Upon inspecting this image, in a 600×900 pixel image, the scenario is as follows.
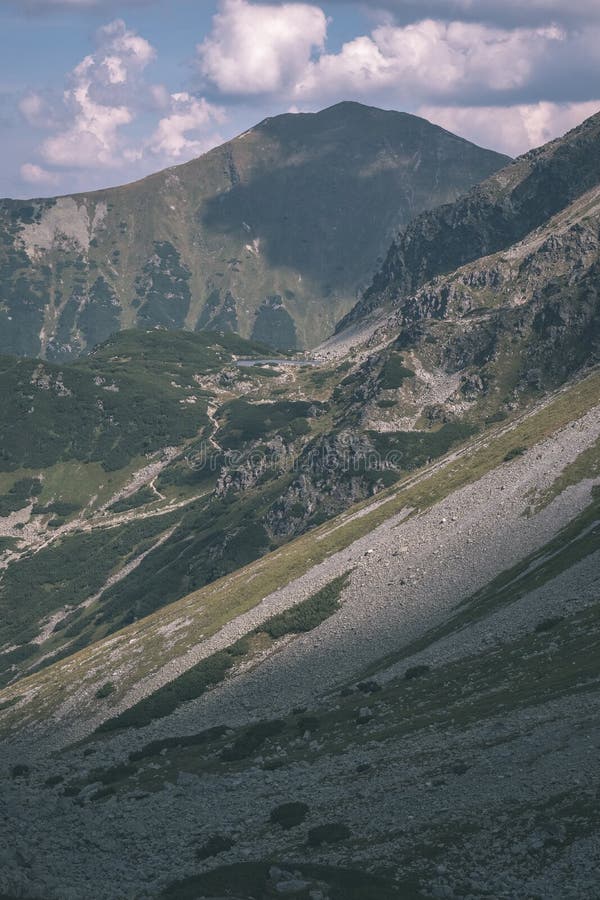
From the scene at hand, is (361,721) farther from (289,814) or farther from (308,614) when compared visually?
(308,614)

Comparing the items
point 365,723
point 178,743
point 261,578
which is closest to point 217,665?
point 178,743

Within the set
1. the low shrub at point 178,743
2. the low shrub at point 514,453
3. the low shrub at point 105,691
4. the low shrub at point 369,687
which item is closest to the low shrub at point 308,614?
the low shrub at point 105,691

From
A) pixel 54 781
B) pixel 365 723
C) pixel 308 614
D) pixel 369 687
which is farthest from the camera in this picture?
pixel 308 614

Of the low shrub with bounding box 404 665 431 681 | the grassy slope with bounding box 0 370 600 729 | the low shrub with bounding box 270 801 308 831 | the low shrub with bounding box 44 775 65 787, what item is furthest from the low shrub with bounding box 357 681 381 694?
the grassy slope with bounding box 0 370 600 729

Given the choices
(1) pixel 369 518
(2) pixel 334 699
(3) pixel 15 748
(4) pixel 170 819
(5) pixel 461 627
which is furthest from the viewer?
(1) pixel 369 518

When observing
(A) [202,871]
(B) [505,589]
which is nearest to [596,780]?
(A) [202,871]

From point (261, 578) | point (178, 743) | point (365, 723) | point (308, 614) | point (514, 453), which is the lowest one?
point (365, 723)

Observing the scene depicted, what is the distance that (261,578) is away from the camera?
14550cm

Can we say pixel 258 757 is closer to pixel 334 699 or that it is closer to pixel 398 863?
pixel 334 699

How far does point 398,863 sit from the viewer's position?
49688 millimetres

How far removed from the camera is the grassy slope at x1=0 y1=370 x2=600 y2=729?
127 metres

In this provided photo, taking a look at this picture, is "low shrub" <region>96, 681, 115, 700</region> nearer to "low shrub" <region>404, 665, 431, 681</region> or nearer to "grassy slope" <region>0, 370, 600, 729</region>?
"grassy slope" <region>0, 370, 600, 729</region>

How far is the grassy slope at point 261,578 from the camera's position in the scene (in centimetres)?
12694

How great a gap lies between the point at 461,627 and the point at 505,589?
31.2ft
